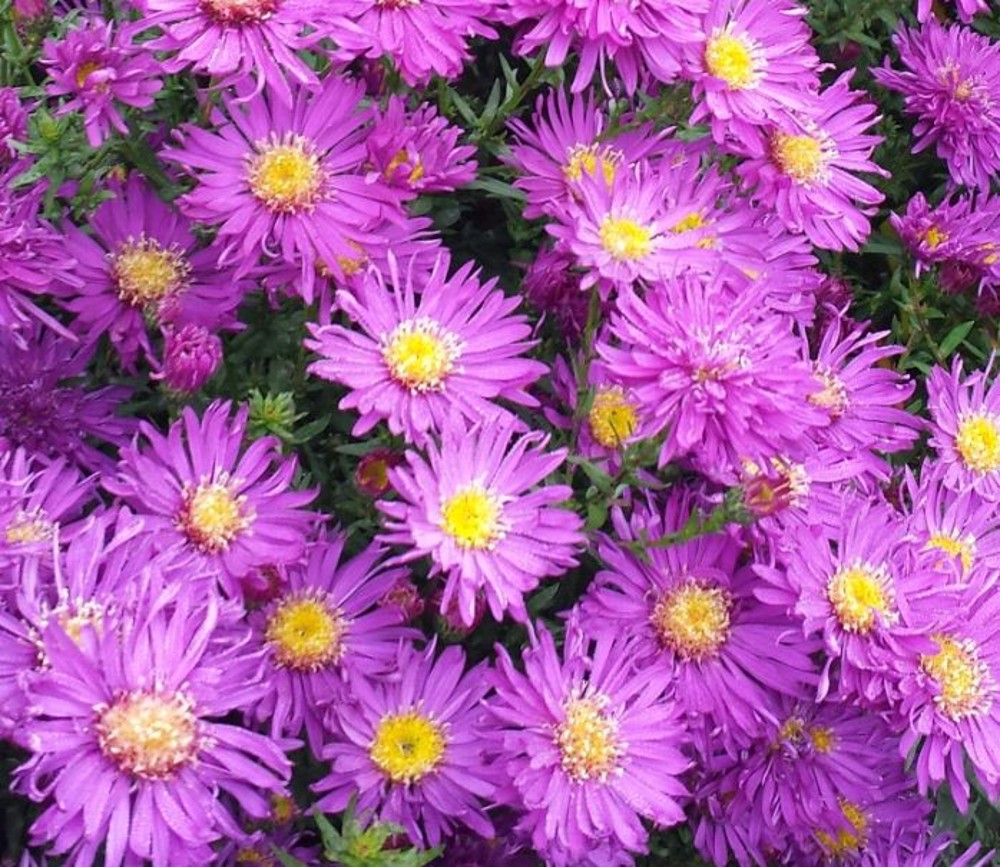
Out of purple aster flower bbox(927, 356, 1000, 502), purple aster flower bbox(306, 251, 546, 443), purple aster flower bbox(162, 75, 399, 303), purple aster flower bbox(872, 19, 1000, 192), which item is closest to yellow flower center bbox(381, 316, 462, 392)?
purple aster flower bbox(306, 251, 546, 443)

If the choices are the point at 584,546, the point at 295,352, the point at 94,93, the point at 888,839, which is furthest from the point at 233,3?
the point at 888,839

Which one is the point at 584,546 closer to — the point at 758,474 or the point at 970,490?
the point at 758,474

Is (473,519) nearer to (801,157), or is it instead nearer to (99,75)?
(99,75)

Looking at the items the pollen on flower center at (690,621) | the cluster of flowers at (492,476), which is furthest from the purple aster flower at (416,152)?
the pollen on flower center at (690,621)

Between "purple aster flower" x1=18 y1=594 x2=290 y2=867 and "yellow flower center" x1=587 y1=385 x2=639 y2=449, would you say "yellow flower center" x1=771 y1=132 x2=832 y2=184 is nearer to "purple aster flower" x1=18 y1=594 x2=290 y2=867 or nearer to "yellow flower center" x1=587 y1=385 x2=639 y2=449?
"yellow flower center" x1=587 y1=385 x2=639 y2=449

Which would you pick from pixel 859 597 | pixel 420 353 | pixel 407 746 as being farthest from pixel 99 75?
pixel 859 597

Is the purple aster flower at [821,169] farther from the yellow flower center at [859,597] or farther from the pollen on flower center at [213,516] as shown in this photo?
the pollen on flower center at [213,516]
